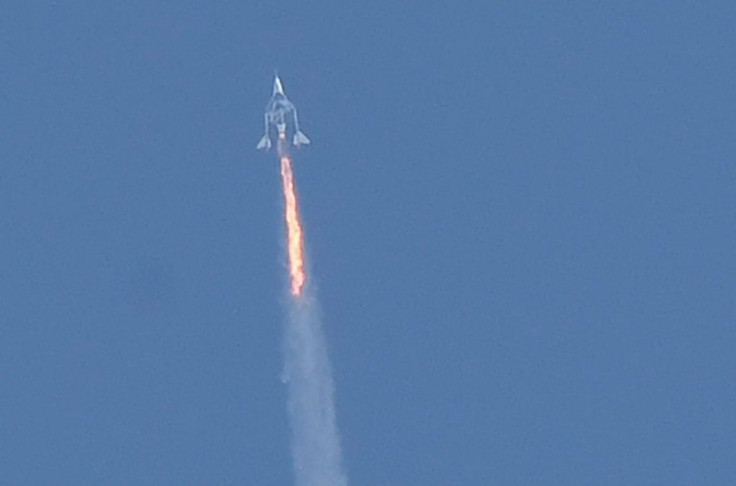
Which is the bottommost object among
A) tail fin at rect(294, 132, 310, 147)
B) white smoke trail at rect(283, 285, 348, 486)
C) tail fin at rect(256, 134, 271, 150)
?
white smoke trail at rect(283, 285, 348, 486)

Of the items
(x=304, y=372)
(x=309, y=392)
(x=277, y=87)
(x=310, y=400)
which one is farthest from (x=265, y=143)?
(x=310, y=400)

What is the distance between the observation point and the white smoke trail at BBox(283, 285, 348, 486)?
441 feet

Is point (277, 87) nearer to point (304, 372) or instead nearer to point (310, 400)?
point (304, 372)

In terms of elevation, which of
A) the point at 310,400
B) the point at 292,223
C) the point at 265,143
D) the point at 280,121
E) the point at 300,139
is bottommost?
the point at 310,400

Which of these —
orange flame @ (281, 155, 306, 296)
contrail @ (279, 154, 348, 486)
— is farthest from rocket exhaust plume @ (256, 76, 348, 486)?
orange flame @ (281, 155, 306, 296)

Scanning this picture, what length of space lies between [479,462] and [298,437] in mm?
11738

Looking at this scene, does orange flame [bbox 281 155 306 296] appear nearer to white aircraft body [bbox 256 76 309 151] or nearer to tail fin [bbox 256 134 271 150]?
white aircraft body [bbox 256 76 309 151]

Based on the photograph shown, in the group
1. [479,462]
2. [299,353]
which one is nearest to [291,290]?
[299,353]

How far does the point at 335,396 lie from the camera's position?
14050cm

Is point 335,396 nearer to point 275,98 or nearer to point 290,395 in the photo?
point 290,395

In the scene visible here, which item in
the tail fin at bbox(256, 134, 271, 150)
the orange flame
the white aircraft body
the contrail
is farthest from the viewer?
the orange flame

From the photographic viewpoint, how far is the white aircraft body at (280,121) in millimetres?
Result: 134125

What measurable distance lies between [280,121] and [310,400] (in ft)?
39.1

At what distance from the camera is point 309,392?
134875mm
